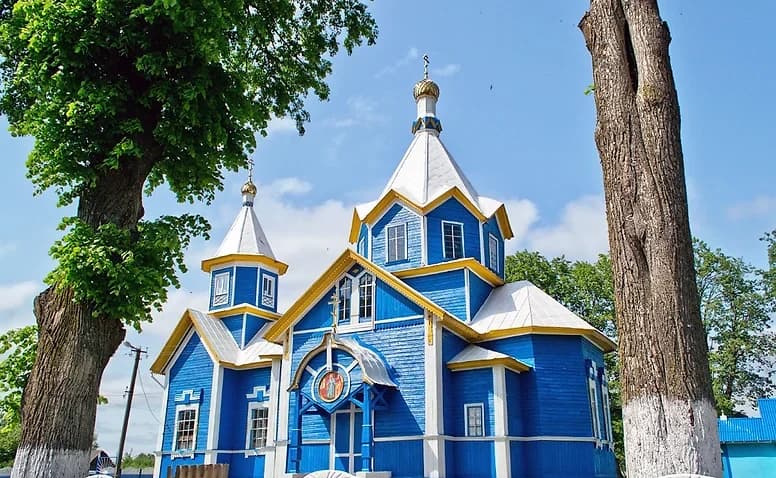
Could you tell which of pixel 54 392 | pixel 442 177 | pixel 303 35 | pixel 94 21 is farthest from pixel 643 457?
pixel 442 177

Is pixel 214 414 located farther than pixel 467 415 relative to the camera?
Yes

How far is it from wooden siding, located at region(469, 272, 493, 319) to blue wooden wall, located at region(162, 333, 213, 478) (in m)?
8.81

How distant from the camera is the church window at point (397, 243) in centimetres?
1825

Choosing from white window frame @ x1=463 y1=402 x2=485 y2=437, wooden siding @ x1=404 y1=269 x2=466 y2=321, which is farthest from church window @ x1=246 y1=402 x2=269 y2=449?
white window frame @ x1=463 y1=402 x2=485 y2=437

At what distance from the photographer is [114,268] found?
670cm

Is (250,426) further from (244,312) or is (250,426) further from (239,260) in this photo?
(239,260)

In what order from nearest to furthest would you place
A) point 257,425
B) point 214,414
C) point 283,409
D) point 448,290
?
point 283,409 → point 448,290 → point 214,414 → point 257,425

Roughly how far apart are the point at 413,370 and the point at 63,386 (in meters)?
10.0

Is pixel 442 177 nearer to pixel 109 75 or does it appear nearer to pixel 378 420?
pixel 378 420

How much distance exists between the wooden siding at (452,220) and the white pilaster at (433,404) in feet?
9.06

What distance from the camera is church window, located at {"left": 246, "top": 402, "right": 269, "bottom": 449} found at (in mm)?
19328

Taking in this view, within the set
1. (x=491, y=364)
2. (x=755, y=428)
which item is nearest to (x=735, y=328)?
(x=755, y=428)

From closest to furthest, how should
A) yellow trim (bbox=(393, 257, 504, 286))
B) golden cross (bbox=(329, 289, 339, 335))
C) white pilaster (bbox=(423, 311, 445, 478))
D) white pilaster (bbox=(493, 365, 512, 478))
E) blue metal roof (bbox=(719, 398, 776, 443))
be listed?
white pilaster (bbox=(423, 311, 445, 478))
white pilaster (bbox=(493, 365, 512, 478))
golden cross (bbox=(329, 289, 339, 335))
yellow trim (bbox=(393, 257, 504, 286))
blue metal roof (bbox=(719, 398, 776, 443))

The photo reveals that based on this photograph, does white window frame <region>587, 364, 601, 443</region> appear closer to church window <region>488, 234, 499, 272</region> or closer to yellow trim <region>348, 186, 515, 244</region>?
church window <region>488, 234, 499, 272</region>
